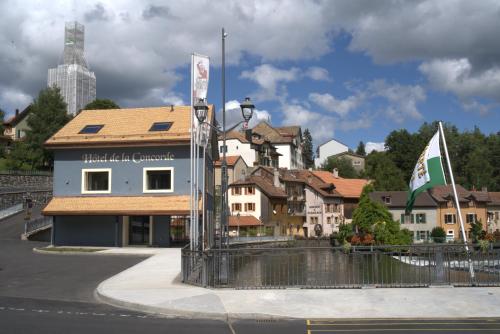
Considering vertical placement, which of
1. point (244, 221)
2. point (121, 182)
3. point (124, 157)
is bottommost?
point (244, 221)

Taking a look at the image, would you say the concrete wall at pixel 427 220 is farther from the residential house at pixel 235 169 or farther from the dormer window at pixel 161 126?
the dormer window at pixel 161 126

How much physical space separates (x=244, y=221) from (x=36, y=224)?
96.7ft

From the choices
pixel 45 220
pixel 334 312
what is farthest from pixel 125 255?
pixel 334 312

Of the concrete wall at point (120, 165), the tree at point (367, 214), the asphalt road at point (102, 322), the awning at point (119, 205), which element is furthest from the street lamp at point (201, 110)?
the tree at point (367, 214)

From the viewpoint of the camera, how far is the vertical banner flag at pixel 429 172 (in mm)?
17219

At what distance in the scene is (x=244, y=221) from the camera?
6450cm

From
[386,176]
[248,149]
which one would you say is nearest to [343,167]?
[386,176]

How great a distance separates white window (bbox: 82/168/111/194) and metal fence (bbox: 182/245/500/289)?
19788 mm

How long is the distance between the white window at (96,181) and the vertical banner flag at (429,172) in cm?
2224

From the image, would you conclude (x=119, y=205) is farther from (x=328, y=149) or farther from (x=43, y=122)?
(x=328, y=149)

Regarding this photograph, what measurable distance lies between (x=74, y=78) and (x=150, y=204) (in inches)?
2396

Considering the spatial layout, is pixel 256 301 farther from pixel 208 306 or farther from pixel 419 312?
pixel 419 312

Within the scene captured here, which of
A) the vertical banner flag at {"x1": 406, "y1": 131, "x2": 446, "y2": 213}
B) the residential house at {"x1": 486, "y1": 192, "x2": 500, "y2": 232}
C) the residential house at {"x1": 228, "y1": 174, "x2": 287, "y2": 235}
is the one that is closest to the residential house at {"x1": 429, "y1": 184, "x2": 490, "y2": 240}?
the residential house at {"x1": 486, "y1": 192, "x2": 500, "y2": 232}

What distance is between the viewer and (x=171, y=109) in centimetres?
3706
